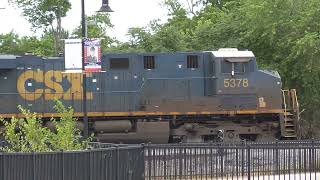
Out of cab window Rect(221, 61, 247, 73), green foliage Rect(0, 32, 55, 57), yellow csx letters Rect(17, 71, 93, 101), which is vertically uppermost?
green foliage Rect(0, 32, 55, 57)

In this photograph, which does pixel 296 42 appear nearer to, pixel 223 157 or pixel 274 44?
pixel 274 44

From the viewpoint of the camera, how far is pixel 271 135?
24.8 meters

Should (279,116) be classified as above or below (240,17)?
below

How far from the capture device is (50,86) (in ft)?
Result: 79.0

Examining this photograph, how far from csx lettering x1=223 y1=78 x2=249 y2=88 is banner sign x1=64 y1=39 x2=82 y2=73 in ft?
28.4

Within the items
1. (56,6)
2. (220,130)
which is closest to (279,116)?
(220,130)

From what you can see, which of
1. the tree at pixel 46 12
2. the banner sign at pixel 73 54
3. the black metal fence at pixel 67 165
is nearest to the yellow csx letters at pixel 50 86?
the banner sign at pixel 73 54

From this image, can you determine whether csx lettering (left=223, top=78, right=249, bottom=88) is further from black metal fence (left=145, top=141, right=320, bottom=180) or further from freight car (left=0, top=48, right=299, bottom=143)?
black metal fence (left=145, top=141, right=320, bottom=180)

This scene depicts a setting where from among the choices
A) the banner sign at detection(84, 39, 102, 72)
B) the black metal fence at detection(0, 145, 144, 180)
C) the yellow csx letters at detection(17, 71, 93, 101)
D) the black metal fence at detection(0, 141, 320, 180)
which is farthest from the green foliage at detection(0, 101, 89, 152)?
the yellow csx letters at detection(17, 71, 93, 101)

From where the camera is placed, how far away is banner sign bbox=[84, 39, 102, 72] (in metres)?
16.8

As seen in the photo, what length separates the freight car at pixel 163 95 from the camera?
2395 cm

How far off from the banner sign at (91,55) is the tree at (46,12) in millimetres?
27344

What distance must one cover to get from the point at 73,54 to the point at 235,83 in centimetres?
917

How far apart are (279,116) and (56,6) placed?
2496 centimetres
